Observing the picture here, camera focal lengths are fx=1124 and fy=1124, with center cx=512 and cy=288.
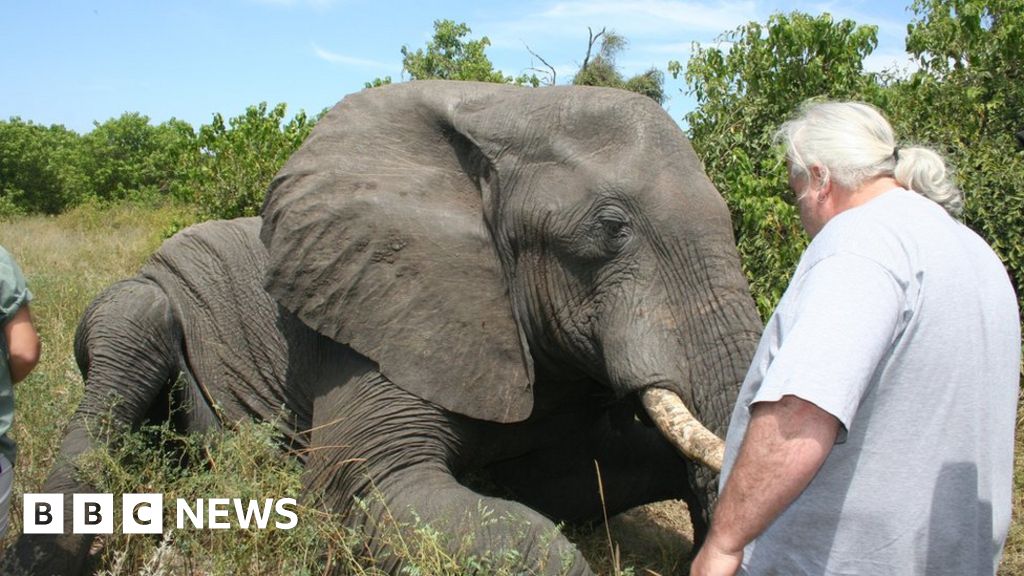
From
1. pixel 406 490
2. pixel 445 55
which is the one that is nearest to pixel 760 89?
pixel 406 490

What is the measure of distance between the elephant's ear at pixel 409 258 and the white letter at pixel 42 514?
1208 millimetres

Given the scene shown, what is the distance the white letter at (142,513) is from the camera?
4.26 meters

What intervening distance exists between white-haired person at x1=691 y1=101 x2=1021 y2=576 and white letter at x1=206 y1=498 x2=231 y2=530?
217 centimetres

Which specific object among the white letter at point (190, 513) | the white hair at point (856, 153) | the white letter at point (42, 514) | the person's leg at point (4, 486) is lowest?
the white letter at point (42, 514)

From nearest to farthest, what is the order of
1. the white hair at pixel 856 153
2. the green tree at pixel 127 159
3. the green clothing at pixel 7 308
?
the white hair at pixel 856 153 < the green clothing at pixel 7 308 < the green tree at pixel 127 159

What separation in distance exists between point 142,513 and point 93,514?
7.6 inches

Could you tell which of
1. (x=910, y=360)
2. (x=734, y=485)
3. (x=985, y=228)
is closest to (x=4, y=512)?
(x=734, y=485)

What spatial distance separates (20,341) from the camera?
11.3 ft

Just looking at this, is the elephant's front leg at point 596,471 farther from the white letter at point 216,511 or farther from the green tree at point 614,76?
the green tree at point 614,76

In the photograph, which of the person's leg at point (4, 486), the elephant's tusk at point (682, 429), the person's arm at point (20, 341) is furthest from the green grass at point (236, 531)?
the person's arm at point (20, 341)

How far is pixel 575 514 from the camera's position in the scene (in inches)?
205

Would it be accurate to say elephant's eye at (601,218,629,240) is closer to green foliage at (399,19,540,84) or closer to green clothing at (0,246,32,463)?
green clothing at (0,246,32,463)

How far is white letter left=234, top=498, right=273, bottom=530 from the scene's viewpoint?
3.96 meters

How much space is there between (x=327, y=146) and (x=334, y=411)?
3.52 feet
